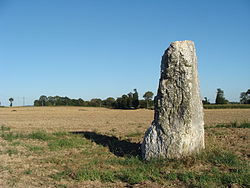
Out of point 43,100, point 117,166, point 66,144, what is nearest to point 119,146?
point 66,144

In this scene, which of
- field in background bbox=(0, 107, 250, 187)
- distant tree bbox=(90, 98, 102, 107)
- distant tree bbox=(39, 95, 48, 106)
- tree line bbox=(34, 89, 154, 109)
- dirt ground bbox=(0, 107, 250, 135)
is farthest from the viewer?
distant tree bbox=(39, 95, 48, 106)

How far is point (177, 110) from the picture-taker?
9414mm

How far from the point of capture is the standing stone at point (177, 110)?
9.15 m

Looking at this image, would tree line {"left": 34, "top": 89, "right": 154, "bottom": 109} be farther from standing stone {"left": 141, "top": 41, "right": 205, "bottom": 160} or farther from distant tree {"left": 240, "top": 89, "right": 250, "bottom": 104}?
standing stone {"left": 141, "top": 41, "right": 205, "bottom": 160}

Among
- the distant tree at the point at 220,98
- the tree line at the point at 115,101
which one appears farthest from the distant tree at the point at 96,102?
the distant tree at the point at 220,98

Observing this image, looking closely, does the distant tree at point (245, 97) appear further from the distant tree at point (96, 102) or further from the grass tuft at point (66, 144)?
→ the grass tuft at point (66, 144)

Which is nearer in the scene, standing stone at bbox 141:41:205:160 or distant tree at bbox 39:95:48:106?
standing stone at bbox 141:41:205:160

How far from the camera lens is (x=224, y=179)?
681 centimetres

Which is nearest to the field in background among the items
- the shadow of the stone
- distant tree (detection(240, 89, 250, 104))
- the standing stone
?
the shadow of the stone

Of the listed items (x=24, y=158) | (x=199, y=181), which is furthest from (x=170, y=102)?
(x=24, y=158)

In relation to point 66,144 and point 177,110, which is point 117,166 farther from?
point 66,144

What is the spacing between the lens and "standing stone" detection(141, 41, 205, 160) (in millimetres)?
9148

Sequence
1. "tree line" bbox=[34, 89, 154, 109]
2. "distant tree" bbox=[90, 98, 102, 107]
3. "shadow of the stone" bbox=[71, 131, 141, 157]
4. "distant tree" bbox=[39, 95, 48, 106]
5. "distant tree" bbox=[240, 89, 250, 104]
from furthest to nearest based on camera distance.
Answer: "distant tree" bbox=[39, 95, 48, 106] < "distant tree" bbox=[90, 98, 102, 107] < "distant tree" bbox=[240, 89, 250, 104] < "tree line" bbox=[34, 89, 154, 109] < "shadow of the stone" bbox=[71, 131, 141, 157]

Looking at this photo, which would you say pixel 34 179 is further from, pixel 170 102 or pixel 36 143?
pixel 36 143
